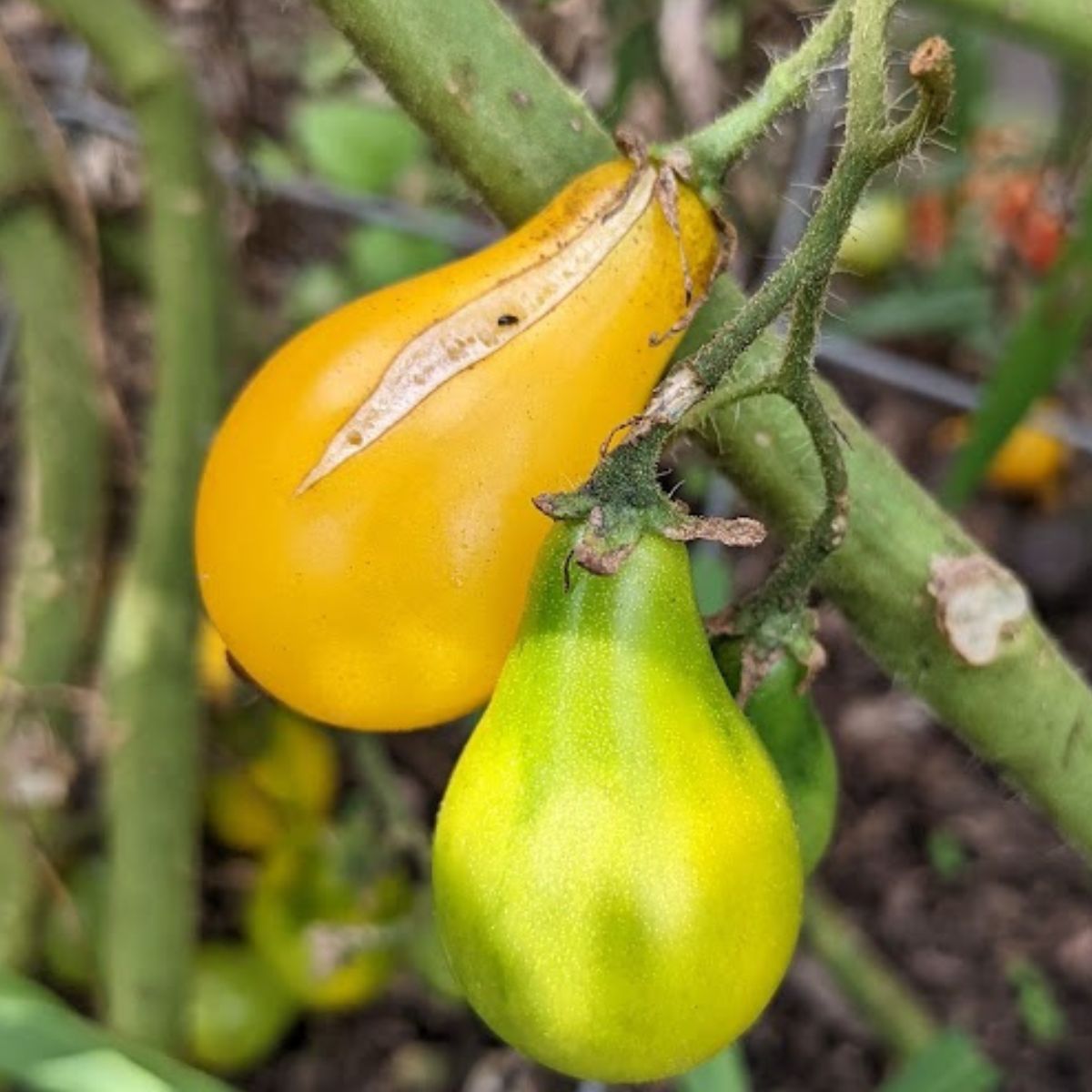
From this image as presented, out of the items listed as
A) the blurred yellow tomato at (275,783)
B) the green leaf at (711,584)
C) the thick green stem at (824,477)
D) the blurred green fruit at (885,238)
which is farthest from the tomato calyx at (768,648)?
the blurred green fruit at (885,238)

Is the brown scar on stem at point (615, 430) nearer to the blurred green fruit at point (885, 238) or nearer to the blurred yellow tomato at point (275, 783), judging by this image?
the blurred yellow tomato at point (275, 783)

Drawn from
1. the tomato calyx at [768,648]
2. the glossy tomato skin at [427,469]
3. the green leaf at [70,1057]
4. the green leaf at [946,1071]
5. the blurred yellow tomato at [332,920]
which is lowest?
the blurred yellow tomato at [332,920]

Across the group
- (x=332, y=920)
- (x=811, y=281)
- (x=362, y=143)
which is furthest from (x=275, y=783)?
(x=811, y=281)

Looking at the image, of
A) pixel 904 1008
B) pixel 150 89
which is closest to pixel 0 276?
pixel 150 89

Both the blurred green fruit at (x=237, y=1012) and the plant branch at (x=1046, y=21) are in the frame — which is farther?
the blurred green fruit at (x=237, y=1012)

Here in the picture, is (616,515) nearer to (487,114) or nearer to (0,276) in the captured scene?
(487,114)

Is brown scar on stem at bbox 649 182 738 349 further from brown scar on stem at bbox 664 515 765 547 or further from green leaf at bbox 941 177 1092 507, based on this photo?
green leaf at bbox 941 177 1092 507

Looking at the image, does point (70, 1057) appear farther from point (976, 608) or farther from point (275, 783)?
point (275, 783)
